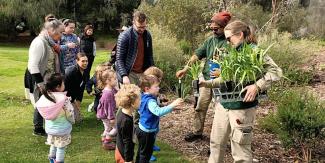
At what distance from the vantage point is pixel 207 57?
5.99 meters

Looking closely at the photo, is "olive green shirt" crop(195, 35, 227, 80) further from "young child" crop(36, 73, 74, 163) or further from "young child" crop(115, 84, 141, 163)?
"young child" crop(36, 73, 74, 163)

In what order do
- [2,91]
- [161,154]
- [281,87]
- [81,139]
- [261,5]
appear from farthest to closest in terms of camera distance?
[261,5]
[2,91]
[281,87]
[81,139]
[161,154]

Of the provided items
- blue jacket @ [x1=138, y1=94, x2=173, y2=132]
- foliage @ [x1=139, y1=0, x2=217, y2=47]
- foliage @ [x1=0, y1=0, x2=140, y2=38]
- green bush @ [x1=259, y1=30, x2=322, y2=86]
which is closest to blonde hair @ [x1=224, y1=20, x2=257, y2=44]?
blue jacket @ [x1=138, y1=94, x2=173, y2=132]

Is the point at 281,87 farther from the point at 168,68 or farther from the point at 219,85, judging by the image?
the point at 219,85

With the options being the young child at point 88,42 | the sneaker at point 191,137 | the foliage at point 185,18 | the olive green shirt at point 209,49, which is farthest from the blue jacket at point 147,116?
the foliage at point 185,18

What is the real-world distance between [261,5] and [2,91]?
19.5 metres

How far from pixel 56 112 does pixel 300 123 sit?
3162mm

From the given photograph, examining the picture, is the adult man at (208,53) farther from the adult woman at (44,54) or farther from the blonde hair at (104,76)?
the adult woman at (44,54)

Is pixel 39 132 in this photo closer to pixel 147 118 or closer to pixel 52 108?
pixel 52 108

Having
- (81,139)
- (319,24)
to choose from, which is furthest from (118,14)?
(81,139)

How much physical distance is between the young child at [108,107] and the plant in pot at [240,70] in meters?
2.41

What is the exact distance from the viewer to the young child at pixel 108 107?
662 cm

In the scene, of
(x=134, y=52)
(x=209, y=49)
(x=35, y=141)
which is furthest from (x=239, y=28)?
(x=35, y=141)

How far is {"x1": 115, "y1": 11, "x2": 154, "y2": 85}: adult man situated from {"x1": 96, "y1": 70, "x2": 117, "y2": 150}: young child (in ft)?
1.48
